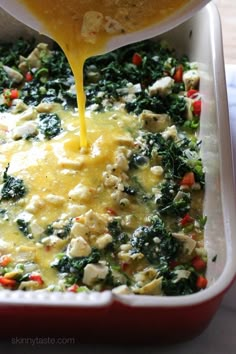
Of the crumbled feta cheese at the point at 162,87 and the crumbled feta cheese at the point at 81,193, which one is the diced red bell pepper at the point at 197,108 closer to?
the crumbled feta cheese at the point at 162,87

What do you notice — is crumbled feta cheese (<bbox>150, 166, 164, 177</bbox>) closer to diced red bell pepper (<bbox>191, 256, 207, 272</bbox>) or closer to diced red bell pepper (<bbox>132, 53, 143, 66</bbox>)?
diced red bell pepper (<bbox>191, 256, 207, 272</bbox>)

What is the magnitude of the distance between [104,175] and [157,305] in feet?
3.01

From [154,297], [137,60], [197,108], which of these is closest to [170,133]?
[197,108]

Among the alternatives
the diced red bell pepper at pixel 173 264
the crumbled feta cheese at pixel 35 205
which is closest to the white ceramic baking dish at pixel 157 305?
the diced red bell pepper at pixel 173 264

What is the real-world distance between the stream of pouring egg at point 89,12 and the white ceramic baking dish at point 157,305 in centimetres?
49

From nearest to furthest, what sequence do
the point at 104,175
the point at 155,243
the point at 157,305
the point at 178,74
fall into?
the point at 157,305 < the point at 155,243 < the point at 104,175 < the point at 178,74

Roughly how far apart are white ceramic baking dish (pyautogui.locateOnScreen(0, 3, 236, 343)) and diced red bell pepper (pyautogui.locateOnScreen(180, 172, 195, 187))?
82mm

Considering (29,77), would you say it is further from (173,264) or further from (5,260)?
(173,264)

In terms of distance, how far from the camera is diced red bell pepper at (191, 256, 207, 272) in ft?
8.27

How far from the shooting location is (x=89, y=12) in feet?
9.18

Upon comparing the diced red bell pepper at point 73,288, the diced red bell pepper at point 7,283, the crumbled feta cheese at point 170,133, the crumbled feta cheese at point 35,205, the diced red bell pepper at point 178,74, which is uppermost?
the diced red bell pepper at point 178,74

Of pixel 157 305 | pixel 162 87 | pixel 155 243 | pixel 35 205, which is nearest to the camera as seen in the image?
pixel 157 305

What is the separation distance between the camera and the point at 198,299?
6.75 feet

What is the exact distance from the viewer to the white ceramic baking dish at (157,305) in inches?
79.4
